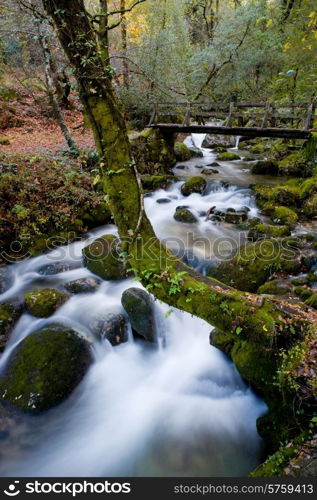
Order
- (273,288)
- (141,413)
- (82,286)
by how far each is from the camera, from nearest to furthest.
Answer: (141,413), (273,288), (82,286)

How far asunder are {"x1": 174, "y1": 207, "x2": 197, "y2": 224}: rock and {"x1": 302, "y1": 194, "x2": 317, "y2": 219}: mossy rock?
3562mm

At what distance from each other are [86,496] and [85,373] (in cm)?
235

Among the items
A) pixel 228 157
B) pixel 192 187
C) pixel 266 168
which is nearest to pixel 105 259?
pixel 192 187

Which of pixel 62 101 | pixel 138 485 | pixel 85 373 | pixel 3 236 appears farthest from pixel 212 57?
pixel 138 485

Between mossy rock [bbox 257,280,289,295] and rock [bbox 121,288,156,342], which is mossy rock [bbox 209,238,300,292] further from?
rock [bbox 121,288,156,342]

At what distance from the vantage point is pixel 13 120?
1293cm

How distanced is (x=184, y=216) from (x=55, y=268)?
15.2 ft

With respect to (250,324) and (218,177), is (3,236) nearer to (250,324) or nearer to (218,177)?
(250,324)

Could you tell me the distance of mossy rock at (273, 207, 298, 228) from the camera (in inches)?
348

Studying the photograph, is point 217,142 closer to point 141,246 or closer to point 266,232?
point 266,232

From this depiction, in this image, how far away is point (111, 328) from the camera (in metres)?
5.57

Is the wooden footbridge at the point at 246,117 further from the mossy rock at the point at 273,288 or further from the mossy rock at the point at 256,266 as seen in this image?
the mossy rock at the point at 273,288

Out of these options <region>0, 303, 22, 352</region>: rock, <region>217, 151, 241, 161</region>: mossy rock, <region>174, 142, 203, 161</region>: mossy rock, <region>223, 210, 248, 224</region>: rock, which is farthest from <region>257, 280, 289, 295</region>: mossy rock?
<region>217, 151, 241, 161</region>: mossy rock

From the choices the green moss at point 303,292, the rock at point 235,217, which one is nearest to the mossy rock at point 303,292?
the green moss at point 303,292
